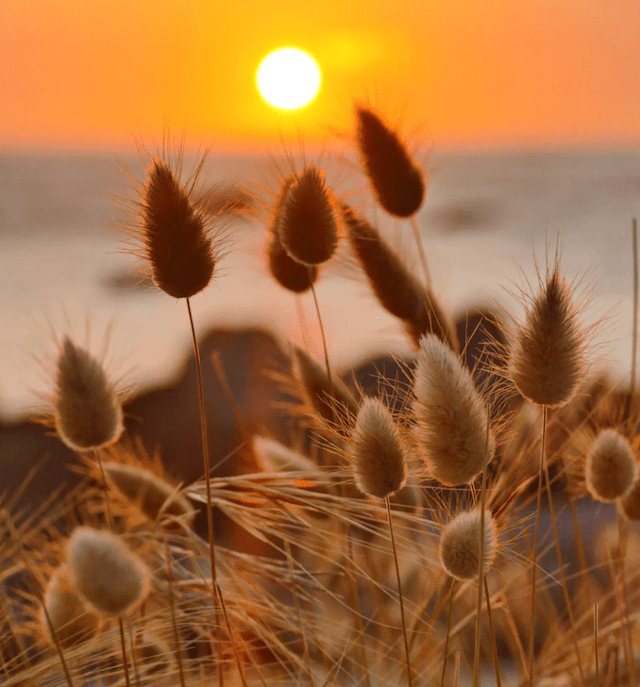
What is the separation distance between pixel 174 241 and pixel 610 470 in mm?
506

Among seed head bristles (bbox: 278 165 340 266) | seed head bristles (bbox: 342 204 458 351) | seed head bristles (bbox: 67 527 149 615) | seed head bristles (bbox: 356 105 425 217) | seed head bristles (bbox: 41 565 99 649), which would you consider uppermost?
seed head bristles (bbox: 356 105 425 217)

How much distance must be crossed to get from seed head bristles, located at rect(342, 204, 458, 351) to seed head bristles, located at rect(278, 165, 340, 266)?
3.1 inches

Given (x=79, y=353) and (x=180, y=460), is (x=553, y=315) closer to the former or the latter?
(x=79, y=353)

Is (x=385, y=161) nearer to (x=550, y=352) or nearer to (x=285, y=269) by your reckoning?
(x=285, y=269)

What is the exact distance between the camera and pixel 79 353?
2.35 feet

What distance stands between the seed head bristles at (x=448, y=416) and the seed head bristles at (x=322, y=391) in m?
0.17

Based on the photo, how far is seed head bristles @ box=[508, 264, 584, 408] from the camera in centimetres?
67

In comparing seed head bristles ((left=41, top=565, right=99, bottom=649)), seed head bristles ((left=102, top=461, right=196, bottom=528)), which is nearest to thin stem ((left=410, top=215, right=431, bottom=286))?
seed head bristles ((left=102, top=461, right=196, bottom=528))

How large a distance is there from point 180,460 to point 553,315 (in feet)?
5.69

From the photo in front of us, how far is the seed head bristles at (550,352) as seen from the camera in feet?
2.18

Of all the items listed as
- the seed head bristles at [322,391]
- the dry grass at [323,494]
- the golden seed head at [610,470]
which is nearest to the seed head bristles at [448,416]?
the dry grass at [323,494]

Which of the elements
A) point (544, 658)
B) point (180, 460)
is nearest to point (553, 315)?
point (544, 658)

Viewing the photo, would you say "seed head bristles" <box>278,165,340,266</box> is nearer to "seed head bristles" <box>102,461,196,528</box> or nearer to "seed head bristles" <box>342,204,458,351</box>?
"seed head bristles" <box>342,204,458,351</box>

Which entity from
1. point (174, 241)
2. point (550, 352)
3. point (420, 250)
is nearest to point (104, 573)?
point (174, 241)
